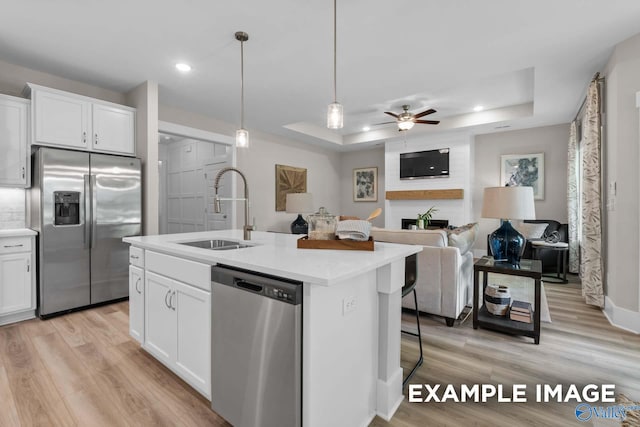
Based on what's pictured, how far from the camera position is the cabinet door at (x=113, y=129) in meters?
3.31

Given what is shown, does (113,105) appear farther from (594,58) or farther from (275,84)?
(594,58)

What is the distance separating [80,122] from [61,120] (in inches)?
6.1

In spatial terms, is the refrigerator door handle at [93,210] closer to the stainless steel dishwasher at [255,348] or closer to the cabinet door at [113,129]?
the cabinet door at [113,129]

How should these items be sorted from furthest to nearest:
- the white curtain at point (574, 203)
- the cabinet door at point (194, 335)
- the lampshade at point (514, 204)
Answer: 1. the white curtain at point (574, 203)
2. the lampshade at point (514, 204)
3. the cabinet door at point (194, 335)

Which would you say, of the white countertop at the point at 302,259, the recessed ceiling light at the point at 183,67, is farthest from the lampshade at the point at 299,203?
the white countertop at the point at 302,259

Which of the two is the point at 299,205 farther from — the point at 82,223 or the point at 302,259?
the point at 302,259

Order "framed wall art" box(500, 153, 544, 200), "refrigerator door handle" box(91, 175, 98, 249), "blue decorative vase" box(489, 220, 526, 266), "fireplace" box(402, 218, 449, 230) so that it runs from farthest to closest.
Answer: "fireplace" box(402, 218, 449, 230)
"framed wall art" box(500, 153, 544, 200)
"refrigerator door handle" box(91, 175, 98, 249)
"blue decorative vase" box(489, 220, 526, 266)

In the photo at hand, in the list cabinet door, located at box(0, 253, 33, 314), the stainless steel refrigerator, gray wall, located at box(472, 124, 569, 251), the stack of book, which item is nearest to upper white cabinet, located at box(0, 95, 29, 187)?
the stainless steel refrigerator

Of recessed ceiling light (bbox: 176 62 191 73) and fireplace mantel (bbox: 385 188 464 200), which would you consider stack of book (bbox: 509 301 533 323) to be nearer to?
fireplace mantel (bbox: 385 188 464 200)

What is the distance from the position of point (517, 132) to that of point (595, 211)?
310 cm

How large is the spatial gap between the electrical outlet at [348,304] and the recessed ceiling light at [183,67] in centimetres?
303

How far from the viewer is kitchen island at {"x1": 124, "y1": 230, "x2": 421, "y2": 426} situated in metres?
1.21

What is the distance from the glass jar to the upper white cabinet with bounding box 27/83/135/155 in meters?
2.88

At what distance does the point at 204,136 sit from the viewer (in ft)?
15.9
